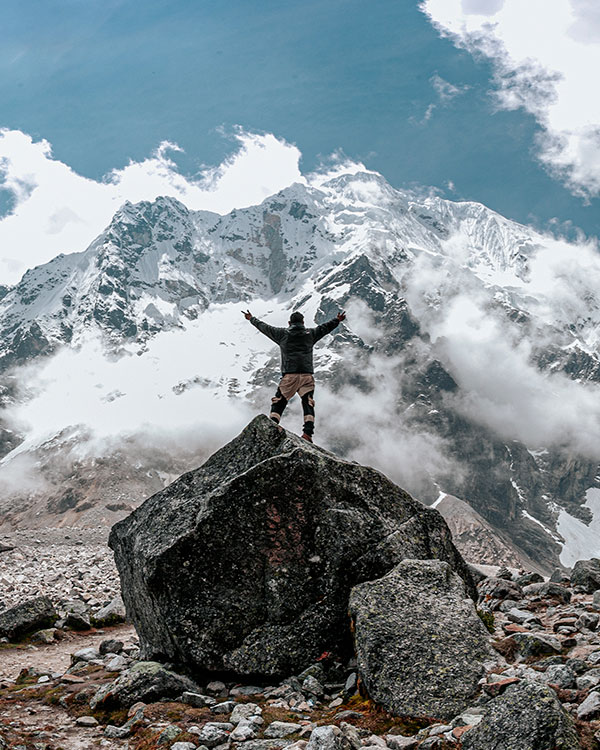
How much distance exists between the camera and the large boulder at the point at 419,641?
305 inches

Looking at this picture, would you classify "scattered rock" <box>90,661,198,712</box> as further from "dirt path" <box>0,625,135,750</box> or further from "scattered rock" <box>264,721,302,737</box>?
"scattered rock" <box>264,721,302,737</box>

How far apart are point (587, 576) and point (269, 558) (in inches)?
448

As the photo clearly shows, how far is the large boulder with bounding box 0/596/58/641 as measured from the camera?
18.4m

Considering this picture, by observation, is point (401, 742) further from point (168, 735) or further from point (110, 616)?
point (110, 616)

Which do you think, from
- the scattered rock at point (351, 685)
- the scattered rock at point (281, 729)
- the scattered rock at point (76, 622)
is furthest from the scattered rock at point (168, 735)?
the scattered rock at point (76, 622)

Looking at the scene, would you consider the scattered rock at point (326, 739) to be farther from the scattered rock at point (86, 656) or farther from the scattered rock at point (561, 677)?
the scattered rock at point (86, 656)

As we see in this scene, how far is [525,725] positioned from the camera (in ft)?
19.3

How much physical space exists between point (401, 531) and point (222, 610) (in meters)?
3.91

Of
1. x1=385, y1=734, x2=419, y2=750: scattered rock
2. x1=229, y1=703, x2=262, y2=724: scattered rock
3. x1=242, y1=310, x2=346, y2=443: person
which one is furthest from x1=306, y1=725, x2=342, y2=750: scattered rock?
x1=242, y1=310, x2=346, y2=443: person

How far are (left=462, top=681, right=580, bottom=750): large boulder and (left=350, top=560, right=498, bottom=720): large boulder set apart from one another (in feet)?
4.52

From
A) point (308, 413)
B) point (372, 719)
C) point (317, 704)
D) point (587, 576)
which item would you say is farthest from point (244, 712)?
point (587, 576)

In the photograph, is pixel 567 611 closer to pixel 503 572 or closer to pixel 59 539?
pixel 503 572

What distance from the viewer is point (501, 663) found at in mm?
8297

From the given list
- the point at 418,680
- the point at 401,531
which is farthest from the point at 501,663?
the point at 401,531
